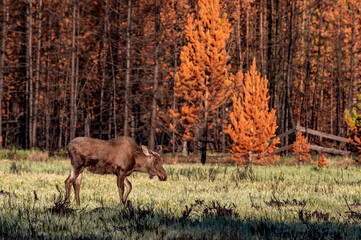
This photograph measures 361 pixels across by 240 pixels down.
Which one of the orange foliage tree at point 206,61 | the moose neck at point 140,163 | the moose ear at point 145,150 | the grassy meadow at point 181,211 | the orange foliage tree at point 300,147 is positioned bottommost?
the grassy meadow at point 181,211

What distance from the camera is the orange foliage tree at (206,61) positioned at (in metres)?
21.9

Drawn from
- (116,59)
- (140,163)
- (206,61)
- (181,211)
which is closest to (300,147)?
(206,61)

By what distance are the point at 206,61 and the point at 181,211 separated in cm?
1561

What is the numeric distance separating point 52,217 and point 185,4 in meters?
26.9

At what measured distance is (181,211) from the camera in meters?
7.86

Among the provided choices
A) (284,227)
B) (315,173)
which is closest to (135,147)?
(284,227)

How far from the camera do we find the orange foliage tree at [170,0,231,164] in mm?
21891

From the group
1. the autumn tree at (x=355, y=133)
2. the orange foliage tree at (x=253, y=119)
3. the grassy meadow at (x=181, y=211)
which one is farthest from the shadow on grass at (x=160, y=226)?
the autumn tree at (x=355, y=133)

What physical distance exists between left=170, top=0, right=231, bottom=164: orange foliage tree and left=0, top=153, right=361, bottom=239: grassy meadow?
10.2m

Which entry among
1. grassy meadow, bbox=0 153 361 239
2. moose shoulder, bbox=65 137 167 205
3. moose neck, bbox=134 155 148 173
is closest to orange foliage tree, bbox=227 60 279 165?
Result: grassy meadow, bbox=0 153 361 239

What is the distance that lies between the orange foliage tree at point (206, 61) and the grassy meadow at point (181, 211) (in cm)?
1018

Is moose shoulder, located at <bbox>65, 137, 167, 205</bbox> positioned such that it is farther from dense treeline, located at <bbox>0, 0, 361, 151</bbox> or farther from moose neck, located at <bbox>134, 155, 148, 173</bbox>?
dense treeline, located at <bbox>0, 0, 361, 151</bbox>

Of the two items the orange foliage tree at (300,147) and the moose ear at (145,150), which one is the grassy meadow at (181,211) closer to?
the moose ear at (145,150)

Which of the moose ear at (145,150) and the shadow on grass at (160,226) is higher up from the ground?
the moose ear at (145,150)
